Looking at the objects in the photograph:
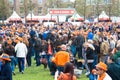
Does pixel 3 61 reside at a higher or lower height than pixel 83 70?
higher

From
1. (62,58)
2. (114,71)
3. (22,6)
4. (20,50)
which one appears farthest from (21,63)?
(22,6)

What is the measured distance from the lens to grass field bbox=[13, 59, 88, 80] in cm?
2123

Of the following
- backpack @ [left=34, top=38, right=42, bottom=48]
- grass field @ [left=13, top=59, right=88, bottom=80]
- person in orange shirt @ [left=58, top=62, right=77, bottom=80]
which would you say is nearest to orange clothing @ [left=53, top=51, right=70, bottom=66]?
person in orange shirt @ [left=58, top=62, right=77, bottom=80]

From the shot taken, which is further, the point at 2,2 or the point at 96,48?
the point at 2,2

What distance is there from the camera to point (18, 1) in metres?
115

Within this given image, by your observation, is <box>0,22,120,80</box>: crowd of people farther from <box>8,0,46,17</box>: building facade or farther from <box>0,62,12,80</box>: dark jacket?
<box>8,0,46,17</box>: building facade

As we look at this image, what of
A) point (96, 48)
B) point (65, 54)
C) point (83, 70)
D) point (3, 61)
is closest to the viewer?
point (3, 61)

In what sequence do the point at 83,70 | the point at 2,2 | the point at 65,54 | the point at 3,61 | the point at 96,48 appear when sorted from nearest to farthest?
the point at 3,61 < the point at 65,54 < the point at 96,48 < the point at 83,70 < the point at 2,2

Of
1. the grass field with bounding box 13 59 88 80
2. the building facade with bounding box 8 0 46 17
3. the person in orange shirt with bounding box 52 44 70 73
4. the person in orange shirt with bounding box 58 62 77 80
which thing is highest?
the person in orange shirt with bounding box 58 62 77 80

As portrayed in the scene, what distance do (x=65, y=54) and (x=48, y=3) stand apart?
311 feet

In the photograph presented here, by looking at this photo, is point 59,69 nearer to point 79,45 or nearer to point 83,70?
point 83,70

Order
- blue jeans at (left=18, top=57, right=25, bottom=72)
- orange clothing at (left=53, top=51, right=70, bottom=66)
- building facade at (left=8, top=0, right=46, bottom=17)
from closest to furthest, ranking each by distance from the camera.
→ orange clothing at (left=53, top=51, right=70, bottom=66) → blue jeans at (left=18, top=57, right=25, bottom=72) → building facade at (left=8, top=0, right=46, bottom=17)

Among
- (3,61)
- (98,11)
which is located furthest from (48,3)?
(3,61)

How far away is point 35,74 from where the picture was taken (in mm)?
22719
